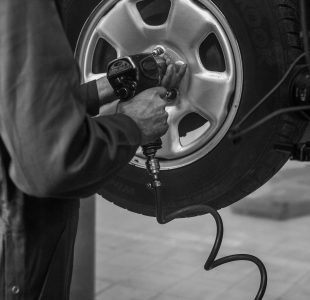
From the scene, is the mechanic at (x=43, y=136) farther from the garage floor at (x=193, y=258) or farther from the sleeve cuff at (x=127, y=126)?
the garage floor at (x=193, y=258)

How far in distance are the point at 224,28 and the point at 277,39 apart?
0.13m

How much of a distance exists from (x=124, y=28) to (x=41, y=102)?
1.91 feet

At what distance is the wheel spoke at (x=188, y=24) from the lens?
1.46 meters

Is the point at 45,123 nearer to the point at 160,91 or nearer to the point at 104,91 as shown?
the point at 160,91

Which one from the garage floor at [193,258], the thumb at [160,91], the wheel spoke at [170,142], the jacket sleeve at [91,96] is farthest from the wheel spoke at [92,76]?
the garage floor at [193,258]

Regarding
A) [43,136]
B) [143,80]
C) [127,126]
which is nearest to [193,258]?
[143,80]

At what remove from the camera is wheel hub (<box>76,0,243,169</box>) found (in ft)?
4.80

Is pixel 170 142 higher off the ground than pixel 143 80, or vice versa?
pixel 143 80

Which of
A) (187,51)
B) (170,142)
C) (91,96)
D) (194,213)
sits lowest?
(194,213)

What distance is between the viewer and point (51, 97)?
105cm

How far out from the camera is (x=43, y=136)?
105 centimetres

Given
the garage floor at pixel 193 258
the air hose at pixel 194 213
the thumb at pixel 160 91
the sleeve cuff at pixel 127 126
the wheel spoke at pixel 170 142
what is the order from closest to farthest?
the sleeve cuff at pixel 127 126 → the thumb at pixel 160 91 → the air hose at pixel 194 213 → the wheel spoke at pixel 170 142 → the garage floor at pixel 193 258

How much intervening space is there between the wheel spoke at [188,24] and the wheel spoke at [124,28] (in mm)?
87

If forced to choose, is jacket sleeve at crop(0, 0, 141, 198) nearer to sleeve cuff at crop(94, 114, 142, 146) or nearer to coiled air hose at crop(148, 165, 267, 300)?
sleeve cuff at crop(94, 114, 142, 146)
